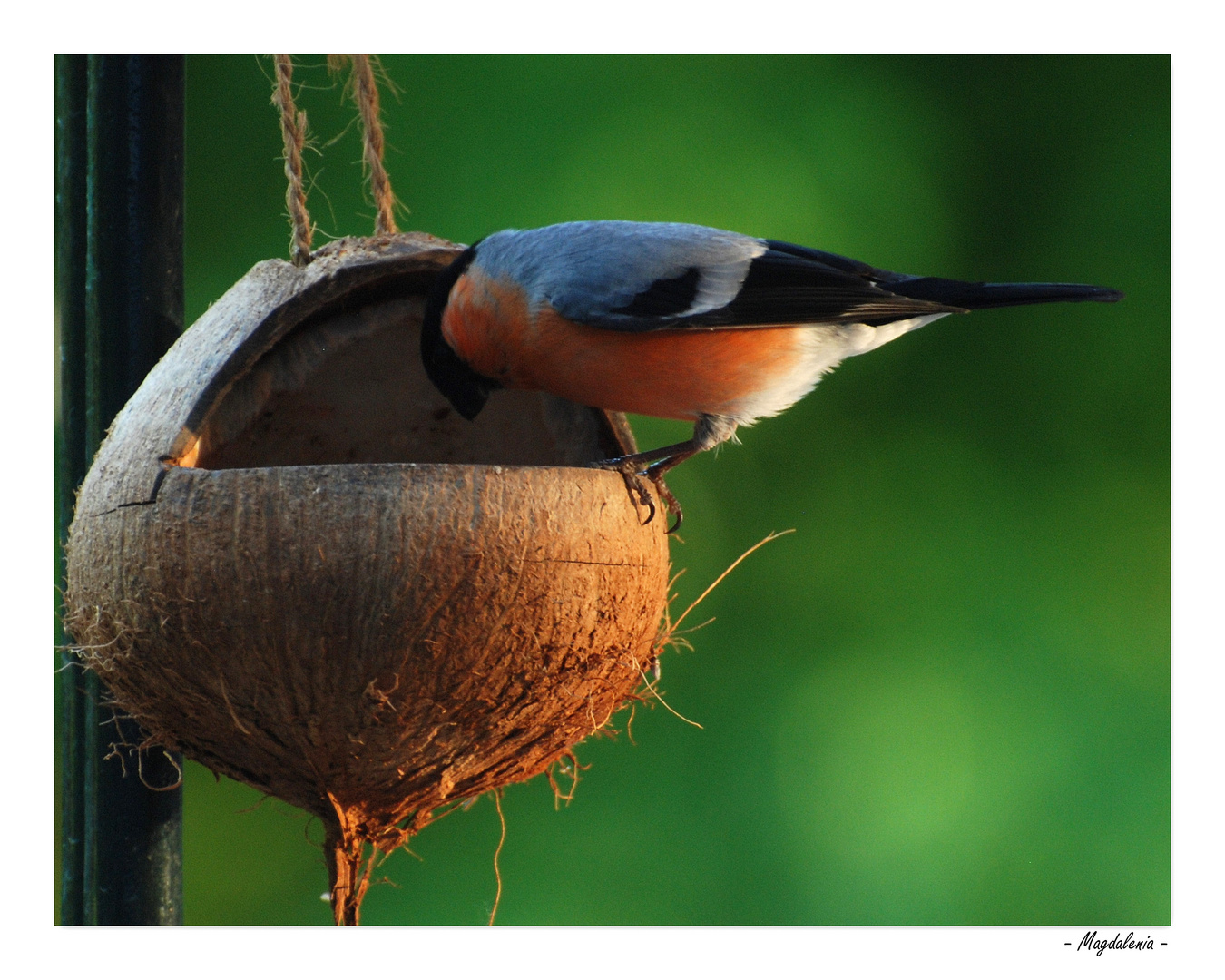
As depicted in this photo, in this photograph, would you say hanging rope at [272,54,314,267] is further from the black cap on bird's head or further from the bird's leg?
the bird's leg

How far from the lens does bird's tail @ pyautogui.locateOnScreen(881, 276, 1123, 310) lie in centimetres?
162

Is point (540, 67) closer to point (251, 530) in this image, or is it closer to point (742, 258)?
point (742, 258)

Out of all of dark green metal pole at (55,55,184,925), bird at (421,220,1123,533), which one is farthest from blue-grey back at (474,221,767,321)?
dark green metal pole at (55,55,184,925)

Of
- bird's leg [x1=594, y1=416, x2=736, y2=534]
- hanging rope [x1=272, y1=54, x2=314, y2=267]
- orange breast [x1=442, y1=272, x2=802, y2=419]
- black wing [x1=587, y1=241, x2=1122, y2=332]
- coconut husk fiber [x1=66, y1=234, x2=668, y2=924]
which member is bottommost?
coconut husk fiber [x1=66, y1=234, x2=668, y2=924]

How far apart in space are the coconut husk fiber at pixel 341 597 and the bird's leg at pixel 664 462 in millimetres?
44

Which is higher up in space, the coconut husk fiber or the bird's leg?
the bird's leg

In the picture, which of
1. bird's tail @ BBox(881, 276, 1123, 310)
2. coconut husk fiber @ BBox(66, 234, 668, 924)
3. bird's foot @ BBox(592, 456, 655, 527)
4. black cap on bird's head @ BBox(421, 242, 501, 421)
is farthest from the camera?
black cap on bird's head @ BBox(421, 242, 501, 421)

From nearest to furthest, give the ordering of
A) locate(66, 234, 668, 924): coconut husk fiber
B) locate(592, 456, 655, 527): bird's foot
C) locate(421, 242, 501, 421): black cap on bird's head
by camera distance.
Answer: locate(66, 234, 668, 924): coconut husk fiber
locate(592, 456, 655, 527): bird's foot
locate(421, 242, 501, 421): black cap on bird's head

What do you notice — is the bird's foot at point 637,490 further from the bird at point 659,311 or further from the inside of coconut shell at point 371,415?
the inside of coconut shell at point 371,415

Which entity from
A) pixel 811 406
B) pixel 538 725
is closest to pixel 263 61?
pixel 538 725

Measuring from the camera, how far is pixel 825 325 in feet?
5.86

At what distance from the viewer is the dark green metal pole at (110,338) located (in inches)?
63.4

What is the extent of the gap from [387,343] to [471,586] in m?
0.76

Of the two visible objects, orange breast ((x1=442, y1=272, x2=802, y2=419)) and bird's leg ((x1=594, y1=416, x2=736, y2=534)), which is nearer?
bird's leg ((x1=594, y1=416, x2=736, y2=534))
